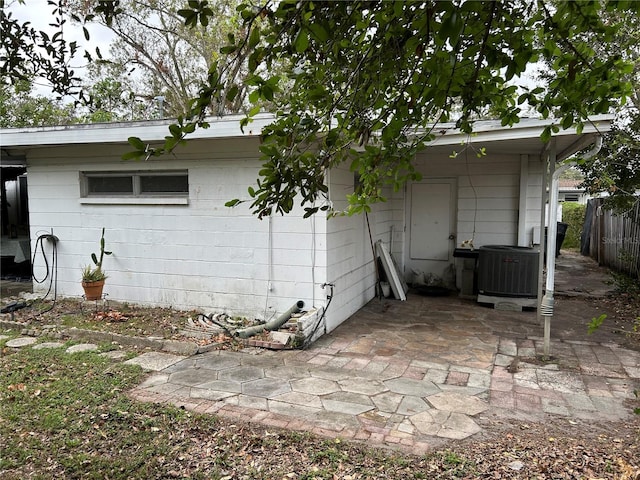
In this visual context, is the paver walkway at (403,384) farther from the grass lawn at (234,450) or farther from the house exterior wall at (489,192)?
the house exterior wall at (489,192)

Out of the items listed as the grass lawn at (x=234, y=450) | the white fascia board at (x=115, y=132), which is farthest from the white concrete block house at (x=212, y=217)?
the grass lawn at (x=234, y=450)

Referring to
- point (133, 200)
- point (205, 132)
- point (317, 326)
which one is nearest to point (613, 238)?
point (317, 326)

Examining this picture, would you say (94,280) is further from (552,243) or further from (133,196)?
(552,243)

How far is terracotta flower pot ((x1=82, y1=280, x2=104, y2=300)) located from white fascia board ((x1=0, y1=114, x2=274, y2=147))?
6.33 ft

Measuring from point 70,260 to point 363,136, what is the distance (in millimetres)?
6102

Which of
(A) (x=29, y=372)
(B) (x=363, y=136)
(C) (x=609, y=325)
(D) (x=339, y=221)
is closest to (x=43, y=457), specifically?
(A) (x=29, y=372)

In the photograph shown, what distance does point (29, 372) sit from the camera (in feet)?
13.5

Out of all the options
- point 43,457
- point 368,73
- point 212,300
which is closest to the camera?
point 368,73

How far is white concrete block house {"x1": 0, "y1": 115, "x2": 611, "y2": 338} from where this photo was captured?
5457 mm

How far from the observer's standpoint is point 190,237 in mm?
6031

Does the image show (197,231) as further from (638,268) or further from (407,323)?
(638,268)

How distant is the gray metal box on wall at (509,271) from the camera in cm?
657

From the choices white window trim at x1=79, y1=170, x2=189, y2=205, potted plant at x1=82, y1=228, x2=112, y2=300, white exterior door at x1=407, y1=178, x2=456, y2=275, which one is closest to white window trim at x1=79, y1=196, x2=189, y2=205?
white window trim at x1=79, y1=170, x2=189, y2=205

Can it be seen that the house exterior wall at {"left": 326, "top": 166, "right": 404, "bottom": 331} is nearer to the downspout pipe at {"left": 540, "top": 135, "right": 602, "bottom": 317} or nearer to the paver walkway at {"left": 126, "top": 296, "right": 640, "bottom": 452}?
the paver walkway at {"left": 126, "top": 296, "right": 640, "bottom": 452}
